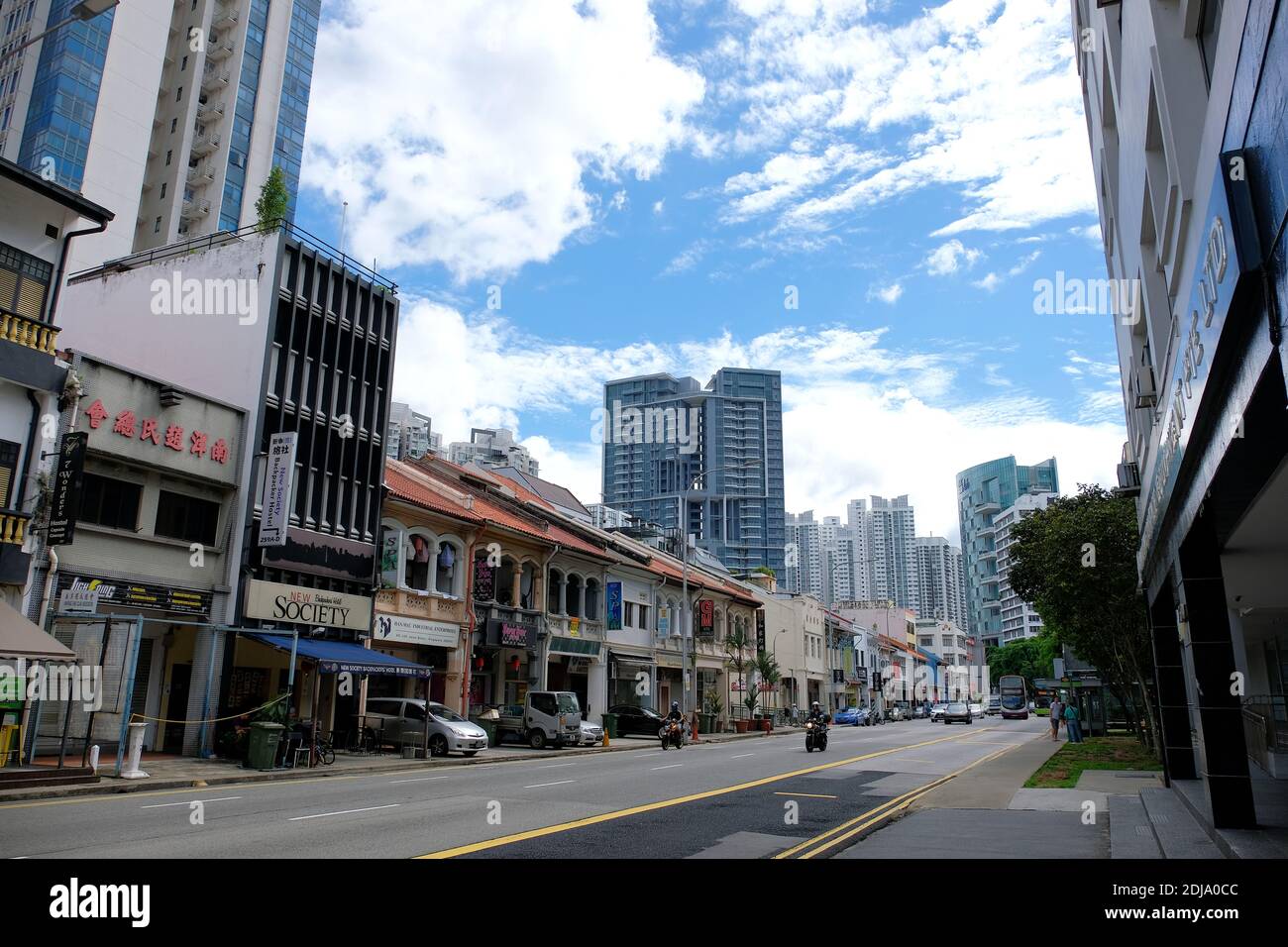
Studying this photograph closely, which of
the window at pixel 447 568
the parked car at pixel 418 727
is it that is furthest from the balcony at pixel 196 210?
the parked car at pixel 418 727

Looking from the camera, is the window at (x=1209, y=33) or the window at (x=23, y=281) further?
the window at (x=23, y=281)

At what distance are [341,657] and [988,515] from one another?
181 m

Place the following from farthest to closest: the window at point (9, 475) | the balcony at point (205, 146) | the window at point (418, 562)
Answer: the balcony at point (205, 146)
the window at point (418, 562)
the window at point (9, 475)

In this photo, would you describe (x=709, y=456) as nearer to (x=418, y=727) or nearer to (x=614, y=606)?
(x=614, y=606)

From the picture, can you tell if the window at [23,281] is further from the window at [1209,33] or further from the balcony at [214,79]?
the balcony at [214,79]

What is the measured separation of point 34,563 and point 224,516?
17.9ft

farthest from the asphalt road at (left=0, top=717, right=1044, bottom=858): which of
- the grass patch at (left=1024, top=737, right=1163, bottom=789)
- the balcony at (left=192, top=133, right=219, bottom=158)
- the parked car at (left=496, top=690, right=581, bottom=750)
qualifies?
the balcony at (left=192, top=133, right=219, bottom=158)

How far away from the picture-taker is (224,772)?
61.1 feet

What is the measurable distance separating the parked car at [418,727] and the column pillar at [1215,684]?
19586 millimetres

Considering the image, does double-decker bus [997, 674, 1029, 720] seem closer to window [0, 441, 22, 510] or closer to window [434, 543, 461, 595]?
window [434, 543, 461, 595]

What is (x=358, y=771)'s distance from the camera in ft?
66.9

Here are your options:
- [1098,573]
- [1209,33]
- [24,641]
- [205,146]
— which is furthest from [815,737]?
[205,146]

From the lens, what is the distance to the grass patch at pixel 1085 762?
18797mm

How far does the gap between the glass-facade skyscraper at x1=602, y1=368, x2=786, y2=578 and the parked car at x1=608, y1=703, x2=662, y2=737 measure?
3622 inches
